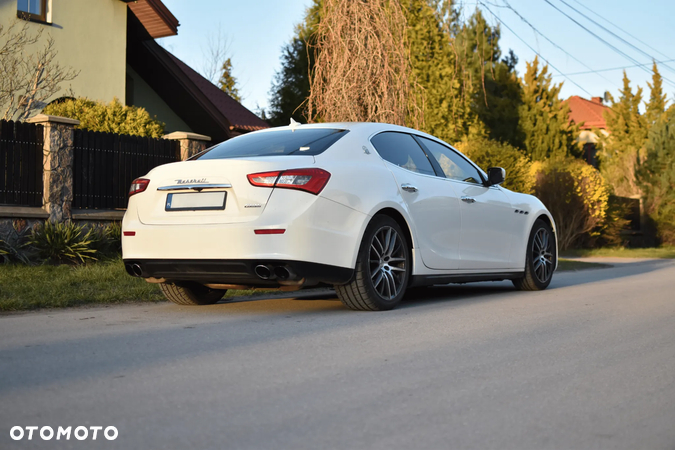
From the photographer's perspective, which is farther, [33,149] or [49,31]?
[49,31]

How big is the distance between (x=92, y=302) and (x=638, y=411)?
5264 millimetres

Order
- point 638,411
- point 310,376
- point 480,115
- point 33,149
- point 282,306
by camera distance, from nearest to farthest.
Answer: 1. point 638,411
2. point 310,376
3. point 282,306
4. point 33,149
5. point 480,115

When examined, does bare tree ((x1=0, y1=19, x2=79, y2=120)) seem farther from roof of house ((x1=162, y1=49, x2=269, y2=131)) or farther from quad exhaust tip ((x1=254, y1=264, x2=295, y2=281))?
quad exhaust tip ((x1=254, y1=264, x2=295, y2=281))

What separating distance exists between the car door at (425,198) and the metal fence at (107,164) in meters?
5.80

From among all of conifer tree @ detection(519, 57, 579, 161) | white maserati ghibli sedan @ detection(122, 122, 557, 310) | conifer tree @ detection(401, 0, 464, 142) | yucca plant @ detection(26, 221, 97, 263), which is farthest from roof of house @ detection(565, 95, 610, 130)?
white maserati ghibli sedan @ detection(122, 122, 557, 310)

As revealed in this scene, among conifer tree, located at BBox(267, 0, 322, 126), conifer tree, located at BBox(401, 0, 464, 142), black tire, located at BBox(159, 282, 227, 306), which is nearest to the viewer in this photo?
black tire, located at BBox(159, 282, 227, 306)

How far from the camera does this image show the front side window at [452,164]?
784cm

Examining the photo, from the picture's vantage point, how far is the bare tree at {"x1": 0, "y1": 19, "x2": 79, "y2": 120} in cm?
1435

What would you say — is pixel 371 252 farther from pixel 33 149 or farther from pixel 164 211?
pixel 33 149

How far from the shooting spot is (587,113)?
2472 inches

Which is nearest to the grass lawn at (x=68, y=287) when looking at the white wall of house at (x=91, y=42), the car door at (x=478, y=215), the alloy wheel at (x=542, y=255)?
the car door at (x=478, y=215)

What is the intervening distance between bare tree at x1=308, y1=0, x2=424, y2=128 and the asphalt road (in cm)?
663

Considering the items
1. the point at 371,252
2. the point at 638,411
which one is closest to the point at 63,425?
the point at 638,411

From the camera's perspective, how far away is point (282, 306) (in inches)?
282
